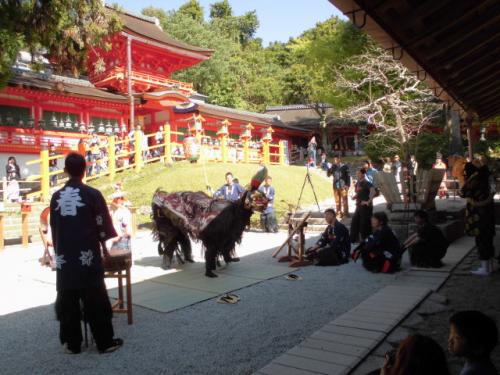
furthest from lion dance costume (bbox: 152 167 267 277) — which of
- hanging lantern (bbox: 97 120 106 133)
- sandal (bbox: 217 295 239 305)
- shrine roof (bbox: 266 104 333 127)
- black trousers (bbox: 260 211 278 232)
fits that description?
shrine roof (bbox: 266 104 333 127)

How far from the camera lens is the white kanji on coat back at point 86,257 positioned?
148 inches

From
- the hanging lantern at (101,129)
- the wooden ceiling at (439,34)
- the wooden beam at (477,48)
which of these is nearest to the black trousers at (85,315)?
the wooden ceiling at (439,34)

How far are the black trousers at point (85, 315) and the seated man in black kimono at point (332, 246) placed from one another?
4.38 m

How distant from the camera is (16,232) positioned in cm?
1204

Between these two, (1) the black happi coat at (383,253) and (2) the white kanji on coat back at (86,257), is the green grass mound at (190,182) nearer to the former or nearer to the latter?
(1) the black happi coat at (383,253)

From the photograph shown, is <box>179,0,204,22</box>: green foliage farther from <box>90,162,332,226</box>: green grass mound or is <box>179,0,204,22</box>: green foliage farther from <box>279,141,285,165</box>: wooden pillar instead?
<box>90,162,332,226</box>: green grass mound

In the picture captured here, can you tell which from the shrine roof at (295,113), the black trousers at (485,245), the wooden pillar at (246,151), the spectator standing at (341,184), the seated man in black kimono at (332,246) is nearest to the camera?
the black trousers at (485,245)

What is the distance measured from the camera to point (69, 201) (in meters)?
3.79

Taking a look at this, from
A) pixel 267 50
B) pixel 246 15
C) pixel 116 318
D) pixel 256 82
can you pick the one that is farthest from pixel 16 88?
pixel 246 15

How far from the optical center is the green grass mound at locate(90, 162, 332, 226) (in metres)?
14.6

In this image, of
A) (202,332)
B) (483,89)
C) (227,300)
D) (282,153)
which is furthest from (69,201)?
(282,153)

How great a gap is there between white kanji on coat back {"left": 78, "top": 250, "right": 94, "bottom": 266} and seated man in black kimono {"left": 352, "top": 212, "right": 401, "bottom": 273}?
177 inches

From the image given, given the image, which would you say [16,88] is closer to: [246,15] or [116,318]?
[116,318]

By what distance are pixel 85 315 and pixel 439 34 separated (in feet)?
13.5
